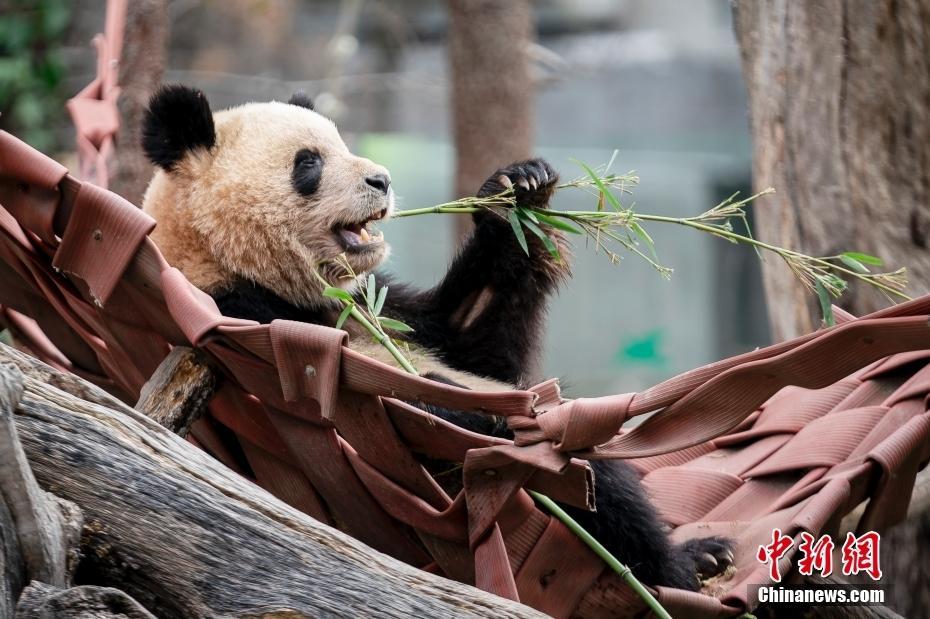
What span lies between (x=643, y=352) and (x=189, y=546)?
26.7 ft

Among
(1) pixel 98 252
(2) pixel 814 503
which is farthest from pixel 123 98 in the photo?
(2) pixel 814 503

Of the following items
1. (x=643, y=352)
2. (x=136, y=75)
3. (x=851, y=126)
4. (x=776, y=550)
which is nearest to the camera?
(x=776, y=550)

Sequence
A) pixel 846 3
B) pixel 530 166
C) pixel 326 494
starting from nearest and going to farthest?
pixel 326 494 → pixel 530 166 → pixel 846 3

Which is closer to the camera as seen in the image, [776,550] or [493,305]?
[776,550]

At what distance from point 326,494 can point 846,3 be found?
87.8 inches

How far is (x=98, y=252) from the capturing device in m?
2.00

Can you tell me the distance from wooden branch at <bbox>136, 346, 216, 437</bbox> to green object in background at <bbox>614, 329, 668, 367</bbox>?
305 inches

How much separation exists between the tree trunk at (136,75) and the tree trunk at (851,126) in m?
→ 2.44

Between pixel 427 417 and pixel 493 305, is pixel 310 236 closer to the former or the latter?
pixel 493 305

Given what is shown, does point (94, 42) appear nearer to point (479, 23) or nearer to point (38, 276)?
point (38, 276)

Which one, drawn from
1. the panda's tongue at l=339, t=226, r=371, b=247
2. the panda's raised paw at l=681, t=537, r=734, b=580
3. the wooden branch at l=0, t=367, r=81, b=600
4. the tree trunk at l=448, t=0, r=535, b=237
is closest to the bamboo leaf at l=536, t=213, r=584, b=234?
the panda's tongue at l=339, t=226, r=371, b=247

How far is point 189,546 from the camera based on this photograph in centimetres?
166

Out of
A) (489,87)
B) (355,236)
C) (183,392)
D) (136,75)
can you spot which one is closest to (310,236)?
(355,236)

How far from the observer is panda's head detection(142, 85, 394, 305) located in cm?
291
